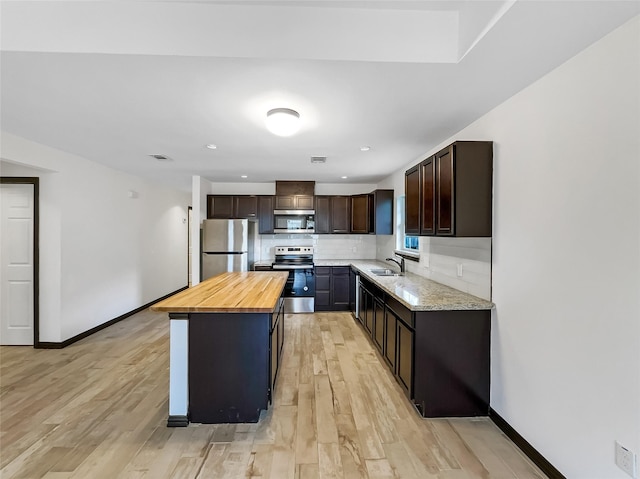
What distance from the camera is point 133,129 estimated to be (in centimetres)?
288

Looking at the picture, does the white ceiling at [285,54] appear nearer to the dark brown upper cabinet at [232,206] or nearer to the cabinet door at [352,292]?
the dark brown upper cabinet at [232,206]

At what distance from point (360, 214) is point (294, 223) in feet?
4.15

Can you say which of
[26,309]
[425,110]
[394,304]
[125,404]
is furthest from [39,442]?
[425,110]

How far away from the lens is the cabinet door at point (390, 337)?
2.88 metres

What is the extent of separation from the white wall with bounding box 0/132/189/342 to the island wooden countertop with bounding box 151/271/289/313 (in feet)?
6.98

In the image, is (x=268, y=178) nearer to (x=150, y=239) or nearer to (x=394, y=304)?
(x=150, y=239)

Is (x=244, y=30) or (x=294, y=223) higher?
(x=244, y=30)

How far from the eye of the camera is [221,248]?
16.5 feet

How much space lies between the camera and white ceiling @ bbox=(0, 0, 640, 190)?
1573mm

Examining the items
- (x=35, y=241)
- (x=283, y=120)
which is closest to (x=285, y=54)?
(x=283, y=120)

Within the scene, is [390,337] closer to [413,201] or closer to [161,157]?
[413,201]

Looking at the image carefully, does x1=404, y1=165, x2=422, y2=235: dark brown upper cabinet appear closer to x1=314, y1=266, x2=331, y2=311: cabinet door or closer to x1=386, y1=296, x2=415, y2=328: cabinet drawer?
x1=386, y1=296, x2=415, y2=328: cabinet drawer

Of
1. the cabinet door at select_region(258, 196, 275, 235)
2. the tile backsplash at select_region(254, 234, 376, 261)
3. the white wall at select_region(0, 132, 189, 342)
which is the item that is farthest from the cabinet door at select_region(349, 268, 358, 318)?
the white wall at select_region(0, 132, 189, 342)

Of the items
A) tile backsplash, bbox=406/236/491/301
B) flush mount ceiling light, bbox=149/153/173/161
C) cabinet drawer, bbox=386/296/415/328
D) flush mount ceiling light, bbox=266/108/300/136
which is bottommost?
cabinet drawer, bbox=386/296/415/328
